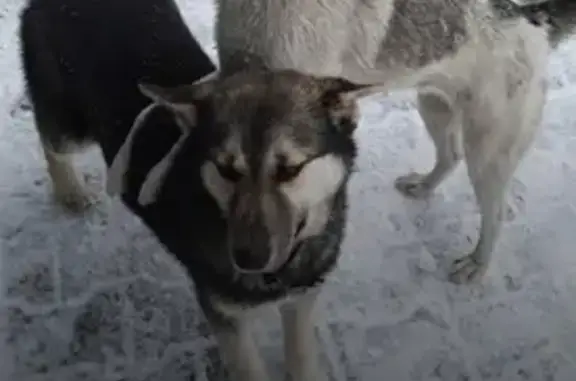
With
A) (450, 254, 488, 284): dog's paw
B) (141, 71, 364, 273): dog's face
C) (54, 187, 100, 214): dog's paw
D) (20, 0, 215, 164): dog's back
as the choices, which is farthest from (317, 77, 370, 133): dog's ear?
(54, 187, 100, 214): dog's paw

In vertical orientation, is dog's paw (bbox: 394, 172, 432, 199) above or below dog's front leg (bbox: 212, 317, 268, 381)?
below

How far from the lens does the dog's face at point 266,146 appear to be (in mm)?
885

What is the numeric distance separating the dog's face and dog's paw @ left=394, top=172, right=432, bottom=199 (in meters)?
0.54

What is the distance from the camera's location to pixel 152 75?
3.62 feet

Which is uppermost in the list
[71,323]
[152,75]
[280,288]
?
[152,75]

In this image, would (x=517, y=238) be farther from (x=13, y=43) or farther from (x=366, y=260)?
(x=13, y=43)

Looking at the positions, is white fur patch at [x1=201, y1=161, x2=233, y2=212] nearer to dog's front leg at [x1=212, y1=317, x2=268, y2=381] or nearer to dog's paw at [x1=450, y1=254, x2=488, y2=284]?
dog's front leg at [x1=212, y1=317, x2=268, y2=381]

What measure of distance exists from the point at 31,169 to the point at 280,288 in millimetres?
624

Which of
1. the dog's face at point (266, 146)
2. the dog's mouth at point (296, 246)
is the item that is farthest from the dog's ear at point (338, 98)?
the dog's mouth at point (296, 246)

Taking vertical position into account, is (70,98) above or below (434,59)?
below

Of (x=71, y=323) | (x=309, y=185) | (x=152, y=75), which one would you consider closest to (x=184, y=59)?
(x=152, y=75)

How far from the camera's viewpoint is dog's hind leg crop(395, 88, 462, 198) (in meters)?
1.24

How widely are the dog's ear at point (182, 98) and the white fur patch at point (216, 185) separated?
0.16ft

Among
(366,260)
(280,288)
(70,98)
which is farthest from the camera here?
(366,260)
